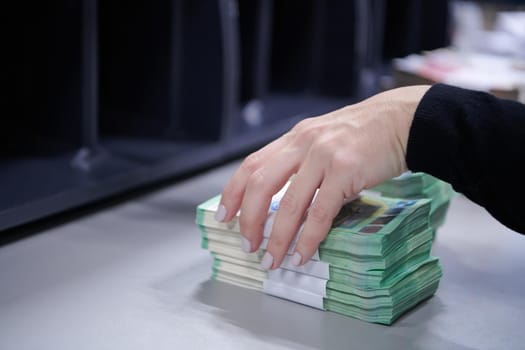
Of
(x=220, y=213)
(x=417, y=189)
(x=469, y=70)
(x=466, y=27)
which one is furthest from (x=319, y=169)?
(x=466, y=27)

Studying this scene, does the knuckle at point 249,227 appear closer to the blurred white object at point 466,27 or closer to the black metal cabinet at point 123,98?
the black metal cabinet at point 123,98

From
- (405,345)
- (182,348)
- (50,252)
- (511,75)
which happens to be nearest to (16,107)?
(50,252)

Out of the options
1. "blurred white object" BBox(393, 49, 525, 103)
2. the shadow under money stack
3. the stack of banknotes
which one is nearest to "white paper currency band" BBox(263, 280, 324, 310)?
the shadow under money stack

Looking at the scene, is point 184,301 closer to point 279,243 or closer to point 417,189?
point 279,243

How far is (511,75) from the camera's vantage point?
1.46m

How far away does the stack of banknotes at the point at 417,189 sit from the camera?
93 cm

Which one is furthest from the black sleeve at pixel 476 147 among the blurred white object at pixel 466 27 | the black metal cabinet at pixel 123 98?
the blurred white object at pixel 466 27

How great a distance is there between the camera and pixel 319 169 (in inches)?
28.5

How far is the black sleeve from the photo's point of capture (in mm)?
670

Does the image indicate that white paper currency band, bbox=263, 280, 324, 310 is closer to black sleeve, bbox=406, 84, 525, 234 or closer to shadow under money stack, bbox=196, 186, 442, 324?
shadow under money stack, bbox=196, 186, 442, 324

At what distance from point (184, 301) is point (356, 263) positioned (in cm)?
19

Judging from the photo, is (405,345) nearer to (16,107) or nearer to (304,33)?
(16,107)

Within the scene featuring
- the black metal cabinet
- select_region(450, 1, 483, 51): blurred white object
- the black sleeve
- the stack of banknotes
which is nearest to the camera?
the black sleeve

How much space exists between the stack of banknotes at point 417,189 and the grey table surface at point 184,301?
5cm
